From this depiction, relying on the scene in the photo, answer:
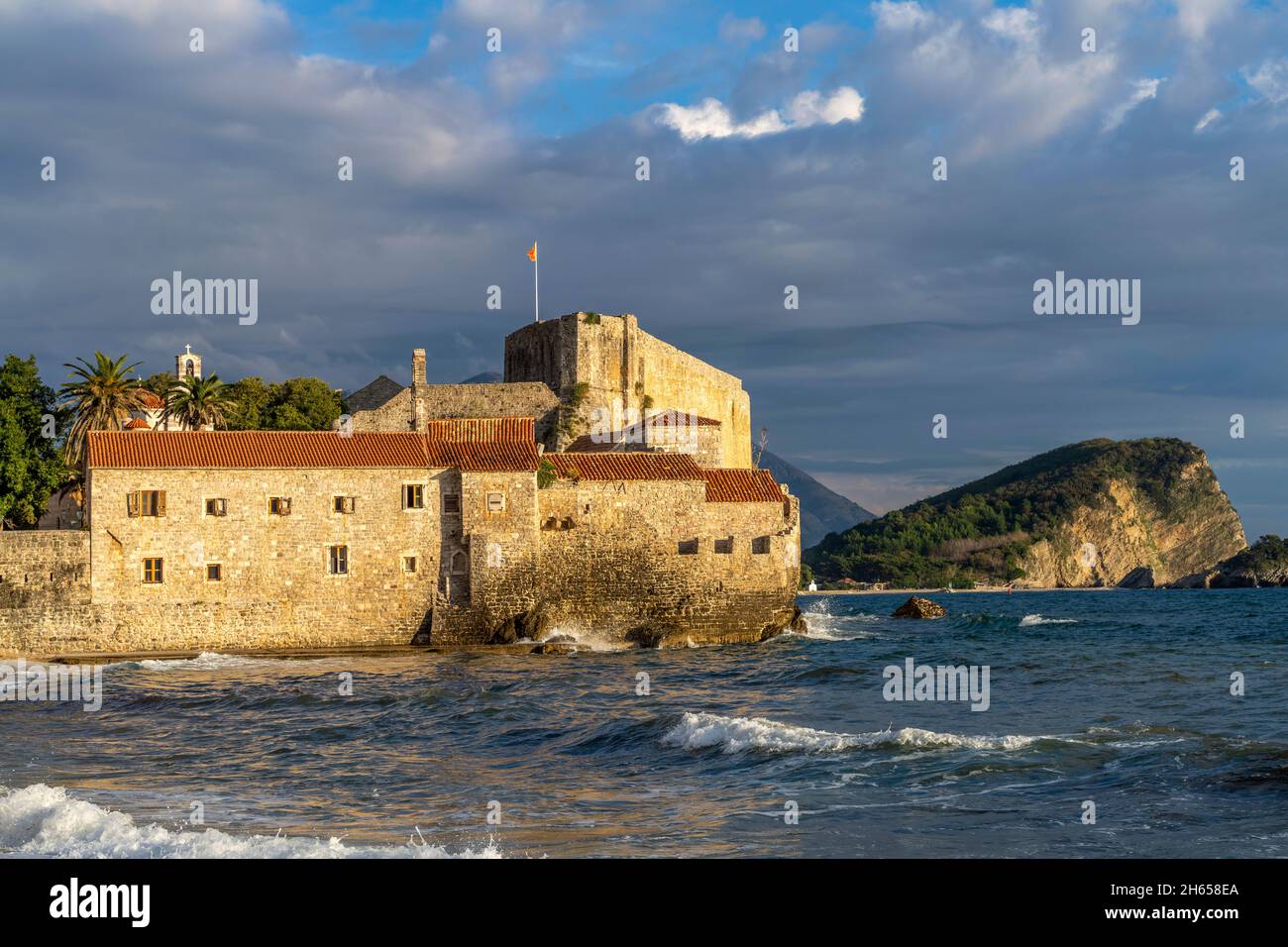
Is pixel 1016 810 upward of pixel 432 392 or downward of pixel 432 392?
downward

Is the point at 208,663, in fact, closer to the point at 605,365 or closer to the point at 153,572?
the point at 153,572

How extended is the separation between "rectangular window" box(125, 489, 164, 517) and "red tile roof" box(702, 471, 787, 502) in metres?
17.3

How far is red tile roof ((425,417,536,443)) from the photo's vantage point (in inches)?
1788

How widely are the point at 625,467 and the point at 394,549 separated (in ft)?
27.0

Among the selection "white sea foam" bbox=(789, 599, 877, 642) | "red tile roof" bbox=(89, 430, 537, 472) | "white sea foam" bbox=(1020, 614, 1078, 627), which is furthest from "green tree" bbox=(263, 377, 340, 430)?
"white sea foam" bbox=(1020, 614, 1078, 627)

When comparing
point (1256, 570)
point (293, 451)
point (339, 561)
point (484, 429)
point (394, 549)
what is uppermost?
point (484, 429)

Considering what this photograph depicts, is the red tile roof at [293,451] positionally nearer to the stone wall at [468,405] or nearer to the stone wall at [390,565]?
the stone wall at [390,565]

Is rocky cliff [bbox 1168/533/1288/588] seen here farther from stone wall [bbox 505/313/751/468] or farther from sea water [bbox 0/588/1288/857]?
sea water [bbox 0/588/1288/857]

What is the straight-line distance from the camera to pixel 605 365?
57.2 meters

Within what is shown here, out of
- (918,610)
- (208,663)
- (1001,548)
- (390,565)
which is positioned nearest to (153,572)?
(208,663)
